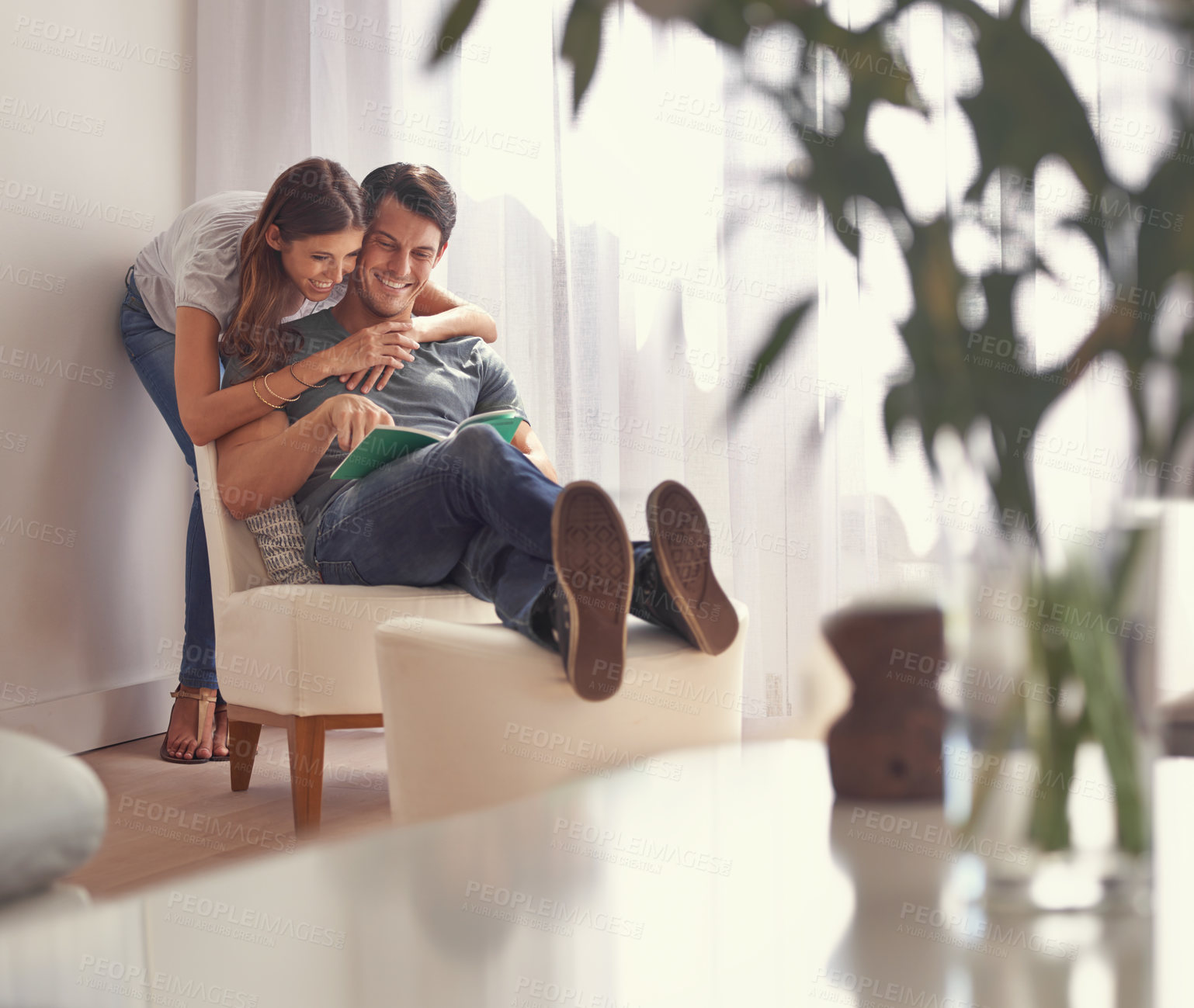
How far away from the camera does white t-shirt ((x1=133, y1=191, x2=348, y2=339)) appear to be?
1.81m

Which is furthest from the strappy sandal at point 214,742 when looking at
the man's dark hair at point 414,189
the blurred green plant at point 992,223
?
the blurred green plant at point 992,223

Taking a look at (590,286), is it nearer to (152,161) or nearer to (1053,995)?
(152,161)

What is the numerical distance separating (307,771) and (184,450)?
2.92 ft

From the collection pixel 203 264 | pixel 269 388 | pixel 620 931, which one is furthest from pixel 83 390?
pixel 620 931

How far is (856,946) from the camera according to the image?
20.1 inches

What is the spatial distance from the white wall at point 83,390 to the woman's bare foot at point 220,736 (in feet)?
0.91

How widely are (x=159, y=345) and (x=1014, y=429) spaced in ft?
6.93

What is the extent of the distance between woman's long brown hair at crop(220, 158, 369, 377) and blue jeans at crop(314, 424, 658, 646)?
1.07 ft

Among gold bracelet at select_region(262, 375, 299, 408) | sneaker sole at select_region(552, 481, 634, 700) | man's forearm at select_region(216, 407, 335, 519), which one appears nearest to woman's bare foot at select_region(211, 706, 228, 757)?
man's forearm at select_region(216, 407, 335, 519)

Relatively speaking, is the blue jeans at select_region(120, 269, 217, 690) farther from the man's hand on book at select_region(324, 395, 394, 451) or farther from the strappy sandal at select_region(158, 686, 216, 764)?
the man's hand on book at select_region(324, 395, 394, 451)

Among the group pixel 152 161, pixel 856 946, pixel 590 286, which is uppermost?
pixel 152 161

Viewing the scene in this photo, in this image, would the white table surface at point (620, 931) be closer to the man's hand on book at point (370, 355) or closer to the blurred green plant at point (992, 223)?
the blurred green plant at point (992, 223)

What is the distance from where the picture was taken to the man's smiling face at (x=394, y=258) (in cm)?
193

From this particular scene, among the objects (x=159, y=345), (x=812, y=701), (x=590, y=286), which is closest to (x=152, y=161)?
(x=159, y=345)
